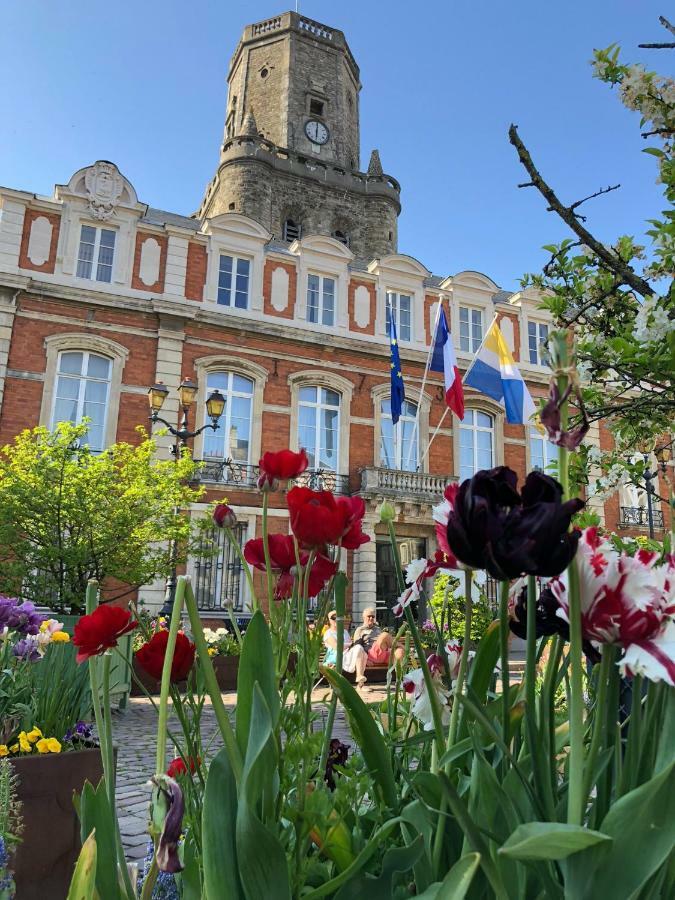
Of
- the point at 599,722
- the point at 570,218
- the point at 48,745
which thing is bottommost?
the point at 48,745

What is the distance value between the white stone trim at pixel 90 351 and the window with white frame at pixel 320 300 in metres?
5.15

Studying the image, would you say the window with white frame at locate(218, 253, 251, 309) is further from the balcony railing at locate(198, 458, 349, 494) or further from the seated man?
the seated man

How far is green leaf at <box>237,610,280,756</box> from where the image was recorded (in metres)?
0.99

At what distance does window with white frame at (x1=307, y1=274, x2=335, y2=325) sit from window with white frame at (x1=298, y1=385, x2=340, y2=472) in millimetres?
1971

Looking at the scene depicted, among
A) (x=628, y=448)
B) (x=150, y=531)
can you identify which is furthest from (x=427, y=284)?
(x=628, y=448)

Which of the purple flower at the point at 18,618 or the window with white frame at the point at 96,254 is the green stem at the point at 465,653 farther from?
the window with white frame at the point at 96,254

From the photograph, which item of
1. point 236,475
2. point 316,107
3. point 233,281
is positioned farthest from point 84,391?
point 316,107

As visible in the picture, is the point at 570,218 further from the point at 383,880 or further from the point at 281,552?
the point at 383,880

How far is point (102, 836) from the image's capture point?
1.02 m

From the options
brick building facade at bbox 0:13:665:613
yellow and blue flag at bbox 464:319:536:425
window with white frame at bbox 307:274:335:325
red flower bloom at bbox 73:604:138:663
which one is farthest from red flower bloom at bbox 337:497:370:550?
window with white frame at bbox 307:274:335:325

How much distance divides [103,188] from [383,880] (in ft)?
59.4

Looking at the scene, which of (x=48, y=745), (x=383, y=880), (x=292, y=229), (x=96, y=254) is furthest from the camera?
(x=292, y=229)

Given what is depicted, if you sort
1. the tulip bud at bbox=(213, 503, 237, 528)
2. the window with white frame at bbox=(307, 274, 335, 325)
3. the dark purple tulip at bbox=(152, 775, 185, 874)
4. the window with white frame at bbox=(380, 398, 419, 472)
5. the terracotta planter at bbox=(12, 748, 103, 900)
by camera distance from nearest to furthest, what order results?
the dark purple tulip at bbox=(152, 775, 185, 874) → the tulip bud at bbox=(213, 503, 237, 528) → the terracotta planter at bbox=(12, 748, 103, 900) → the window with white frame at bbox=(380, 398, 419, 472) → the window with white frame at bbox=(307, 274, 335, 325)

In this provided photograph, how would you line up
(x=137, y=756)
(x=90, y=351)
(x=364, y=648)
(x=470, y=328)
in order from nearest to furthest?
(x=137, y=756) → (x=364, y=648) → (x=90, y=351) → (x=470, y=328)
